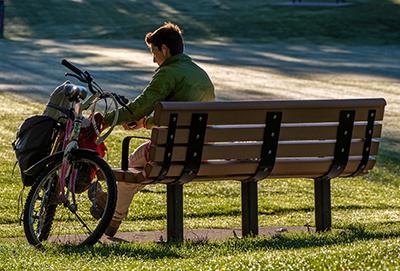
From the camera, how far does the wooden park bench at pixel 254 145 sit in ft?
27.3

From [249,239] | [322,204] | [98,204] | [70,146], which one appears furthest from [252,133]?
[70,146]

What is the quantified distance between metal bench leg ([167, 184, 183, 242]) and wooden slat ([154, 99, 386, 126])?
0.55 meters

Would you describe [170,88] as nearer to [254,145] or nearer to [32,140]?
[254,145]

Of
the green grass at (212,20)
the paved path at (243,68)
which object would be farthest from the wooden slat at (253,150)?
the green grass at (212,20)

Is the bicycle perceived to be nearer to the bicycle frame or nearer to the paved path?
the bicycle frame

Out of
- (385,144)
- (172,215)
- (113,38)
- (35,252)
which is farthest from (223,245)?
(113,38)

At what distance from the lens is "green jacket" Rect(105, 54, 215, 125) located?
28.2 feet

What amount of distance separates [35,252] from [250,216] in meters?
1.76

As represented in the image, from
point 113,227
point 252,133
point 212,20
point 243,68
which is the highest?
point 252,133

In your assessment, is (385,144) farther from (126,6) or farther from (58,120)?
(126,6)

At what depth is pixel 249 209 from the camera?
8930 mm

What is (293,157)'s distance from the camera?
8922 mm

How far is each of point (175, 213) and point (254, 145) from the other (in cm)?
69

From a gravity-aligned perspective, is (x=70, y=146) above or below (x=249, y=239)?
Answer: above
